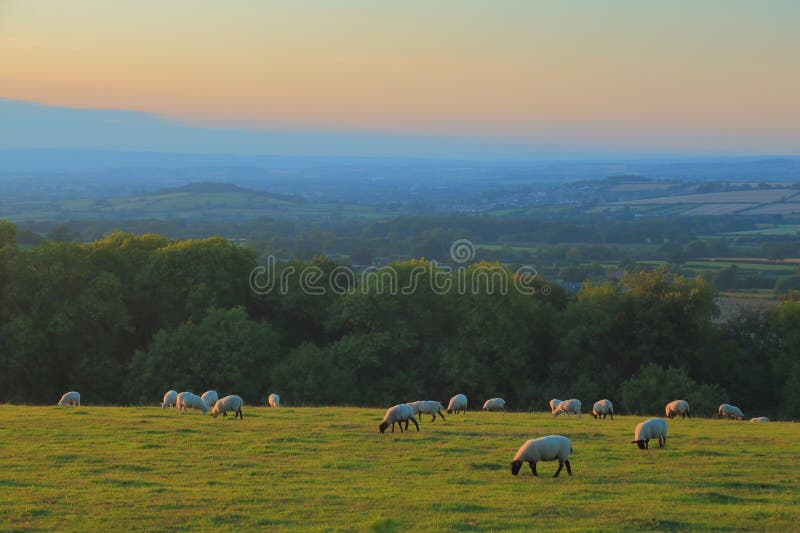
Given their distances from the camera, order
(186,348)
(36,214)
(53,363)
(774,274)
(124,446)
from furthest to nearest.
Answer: (36,214), (774,274), (53,363), (186,348), (124,446)

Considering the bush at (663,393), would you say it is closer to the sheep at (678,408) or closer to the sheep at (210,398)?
the sheep at (678,408)

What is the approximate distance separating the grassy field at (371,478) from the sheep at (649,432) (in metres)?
0.30

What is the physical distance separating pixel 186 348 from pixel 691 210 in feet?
496

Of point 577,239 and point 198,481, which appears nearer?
point 198,481

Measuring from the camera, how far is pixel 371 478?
50.9 feet

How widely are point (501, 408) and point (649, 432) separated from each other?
43.8ft

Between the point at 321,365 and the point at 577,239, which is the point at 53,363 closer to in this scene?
the point at 321,365

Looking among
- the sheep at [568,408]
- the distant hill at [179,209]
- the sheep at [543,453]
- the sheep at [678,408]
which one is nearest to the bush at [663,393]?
the sheep at [678,408]

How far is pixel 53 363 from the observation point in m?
44.4

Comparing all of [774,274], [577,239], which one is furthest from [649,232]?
[774,274]

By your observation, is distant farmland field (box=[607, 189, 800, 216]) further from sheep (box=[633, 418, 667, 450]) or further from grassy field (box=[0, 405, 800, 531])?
grassy field (box=[0, 405, 800, 531])

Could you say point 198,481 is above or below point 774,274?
above

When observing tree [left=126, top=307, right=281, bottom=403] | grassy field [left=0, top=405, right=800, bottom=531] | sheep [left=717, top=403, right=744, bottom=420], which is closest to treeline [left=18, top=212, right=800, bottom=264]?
tree [left=126, top=307, right=281, bottom=403]

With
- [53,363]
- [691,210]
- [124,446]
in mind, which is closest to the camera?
[124,446]
